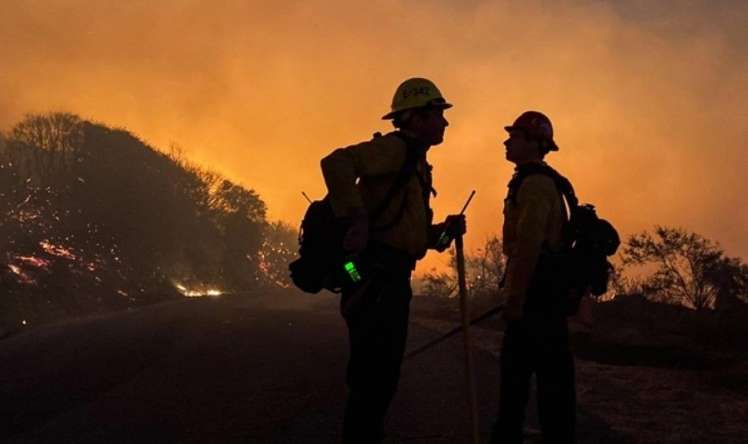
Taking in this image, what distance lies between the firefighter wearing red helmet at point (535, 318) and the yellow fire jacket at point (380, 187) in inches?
24.8

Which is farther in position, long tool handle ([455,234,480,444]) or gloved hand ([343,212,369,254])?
long tool handle ([455,234,480,444])

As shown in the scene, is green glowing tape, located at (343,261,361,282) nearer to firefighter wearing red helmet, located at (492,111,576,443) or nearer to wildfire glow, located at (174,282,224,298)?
firefighter wearing red helmet, located at (492,111,576,443)

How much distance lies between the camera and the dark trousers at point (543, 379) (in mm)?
4129

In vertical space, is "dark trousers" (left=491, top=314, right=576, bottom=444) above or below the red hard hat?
below

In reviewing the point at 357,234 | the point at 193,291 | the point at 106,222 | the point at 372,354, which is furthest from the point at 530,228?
the point at 193,291

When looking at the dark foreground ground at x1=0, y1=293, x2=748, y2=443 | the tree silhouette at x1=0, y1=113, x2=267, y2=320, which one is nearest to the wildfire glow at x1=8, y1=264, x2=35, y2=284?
the tree silhouette at x1=0, y1=113, x2=267, y2=320

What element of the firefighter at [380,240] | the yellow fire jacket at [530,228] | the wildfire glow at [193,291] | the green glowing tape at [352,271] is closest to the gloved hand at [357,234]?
the firefighter at [380,240]

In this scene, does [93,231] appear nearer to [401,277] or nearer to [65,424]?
[65,424]

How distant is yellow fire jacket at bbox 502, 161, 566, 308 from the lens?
405 cm

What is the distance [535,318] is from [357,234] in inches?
52.9

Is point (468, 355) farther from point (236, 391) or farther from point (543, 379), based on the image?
point (236, 391)

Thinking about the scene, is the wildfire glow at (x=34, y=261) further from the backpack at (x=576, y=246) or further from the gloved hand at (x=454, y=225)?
the backpack at (x=576, y=246)

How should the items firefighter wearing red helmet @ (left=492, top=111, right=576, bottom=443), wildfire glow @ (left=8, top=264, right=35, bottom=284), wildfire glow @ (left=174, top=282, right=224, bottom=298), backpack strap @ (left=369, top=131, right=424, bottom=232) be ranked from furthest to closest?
wildfire glow @ (left=174, top=282, right=224, bottom=298) → wildfire glow @ (left=8, top=264, right=35, bottom=284) → firefighter wearing red helmet @ (left=492, top=111, right=576, bottom=443) → backpack strap @ (left=369, top=131, right=424, bottom=232)

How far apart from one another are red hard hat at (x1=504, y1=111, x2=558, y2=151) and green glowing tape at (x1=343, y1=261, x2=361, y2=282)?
1.56 m
